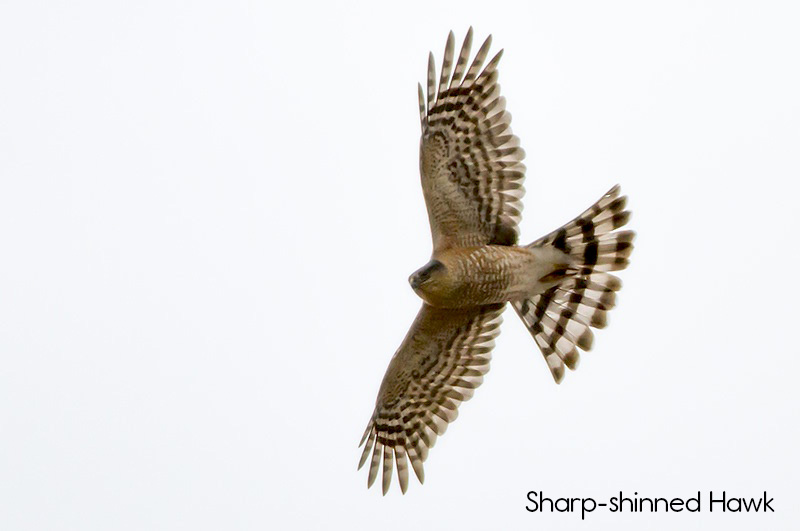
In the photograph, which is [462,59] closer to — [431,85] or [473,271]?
[431,85]

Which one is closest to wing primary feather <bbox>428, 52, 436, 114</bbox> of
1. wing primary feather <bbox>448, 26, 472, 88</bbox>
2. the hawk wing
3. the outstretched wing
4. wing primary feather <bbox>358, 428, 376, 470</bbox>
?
the outstretched wing

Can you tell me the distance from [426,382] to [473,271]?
5.24ft

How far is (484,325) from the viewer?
41.9 feet

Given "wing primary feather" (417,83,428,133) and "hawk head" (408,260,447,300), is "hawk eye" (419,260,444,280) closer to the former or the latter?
"hawk head" (408,260,447,300)

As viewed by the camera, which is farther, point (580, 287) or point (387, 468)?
point (387, 468)

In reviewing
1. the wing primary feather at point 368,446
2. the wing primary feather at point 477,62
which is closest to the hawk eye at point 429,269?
the wing primary feather at point 477,62

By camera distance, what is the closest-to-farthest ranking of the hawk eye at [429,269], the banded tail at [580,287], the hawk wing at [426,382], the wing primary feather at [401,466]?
the hawk eye at [429,269], the banded tail at [580,287], the hawk wing at [426,382], the wing primary feather at [401,466]

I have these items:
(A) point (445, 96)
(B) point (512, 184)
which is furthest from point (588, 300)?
(A) point (445, 96)

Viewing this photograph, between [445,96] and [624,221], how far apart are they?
1755 millimetres

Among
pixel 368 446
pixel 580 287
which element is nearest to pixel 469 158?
pixel 580 287

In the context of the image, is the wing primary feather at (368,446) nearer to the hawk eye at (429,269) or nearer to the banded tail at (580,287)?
the banded tail at (580,287)

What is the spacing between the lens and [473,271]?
465 inches

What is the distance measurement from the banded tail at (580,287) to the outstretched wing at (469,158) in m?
0.46

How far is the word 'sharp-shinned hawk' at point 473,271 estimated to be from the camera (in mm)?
11961
